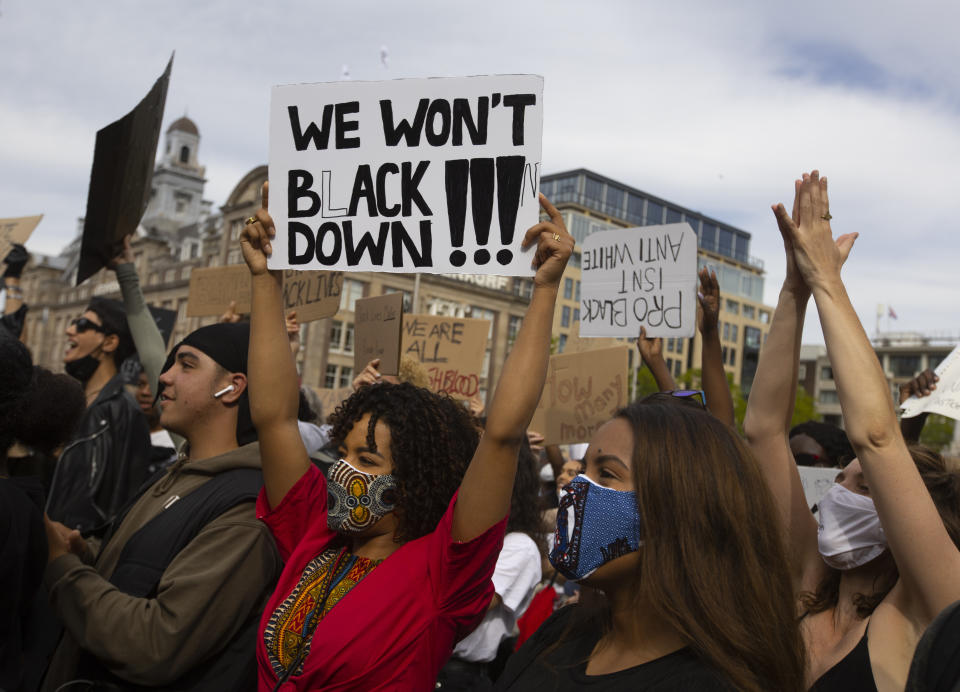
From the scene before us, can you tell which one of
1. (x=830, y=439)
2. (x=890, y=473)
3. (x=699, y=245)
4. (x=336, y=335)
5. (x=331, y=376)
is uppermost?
(x=699, y=245)

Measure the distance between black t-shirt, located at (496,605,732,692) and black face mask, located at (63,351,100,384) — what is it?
3397mm

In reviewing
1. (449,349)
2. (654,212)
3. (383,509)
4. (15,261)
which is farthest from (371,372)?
(654,212)

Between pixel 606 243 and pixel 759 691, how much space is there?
13.3 feet

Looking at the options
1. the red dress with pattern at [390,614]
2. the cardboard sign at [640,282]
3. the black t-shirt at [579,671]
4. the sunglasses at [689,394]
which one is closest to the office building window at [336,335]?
the cardboard sign at [640,282]

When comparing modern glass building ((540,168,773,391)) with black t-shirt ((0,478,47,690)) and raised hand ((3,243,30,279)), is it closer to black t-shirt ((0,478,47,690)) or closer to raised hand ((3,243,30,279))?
raised hand ((3,243,30,279))

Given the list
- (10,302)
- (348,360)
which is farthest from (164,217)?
(10,302)

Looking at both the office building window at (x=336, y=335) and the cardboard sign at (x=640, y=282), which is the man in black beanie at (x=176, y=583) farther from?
the office building window at (x=336, y=335)

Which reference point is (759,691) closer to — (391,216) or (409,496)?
(409,496)

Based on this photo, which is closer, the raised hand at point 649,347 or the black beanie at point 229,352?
the black beanie at point 229,352

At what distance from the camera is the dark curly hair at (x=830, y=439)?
5543 millimetres

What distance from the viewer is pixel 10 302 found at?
562 centimetres

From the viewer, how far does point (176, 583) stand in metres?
2.68

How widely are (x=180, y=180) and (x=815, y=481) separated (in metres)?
112

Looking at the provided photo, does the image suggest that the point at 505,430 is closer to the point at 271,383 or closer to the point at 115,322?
the point at 271,383
